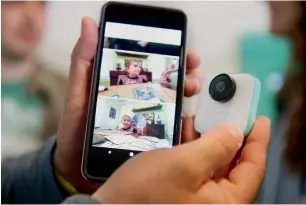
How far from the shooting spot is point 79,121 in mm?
429

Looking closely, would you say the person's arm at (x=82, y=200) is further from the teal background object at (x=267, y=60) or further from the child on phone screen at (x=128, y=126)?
the teal background object at (x=267, y=60)

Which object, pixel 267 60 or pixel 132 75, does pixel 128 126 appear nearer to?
pixel 132 75

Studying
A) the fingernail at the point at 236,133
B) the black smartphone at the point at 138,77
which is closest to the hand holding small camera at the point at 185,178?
the fingernail at the point at 236,133

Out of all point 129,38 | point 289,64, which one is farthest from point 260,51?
point 129,38

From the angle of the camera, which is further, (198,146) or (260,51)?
(260,51)

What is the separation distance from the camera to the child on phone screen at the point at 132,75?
1.35 feet

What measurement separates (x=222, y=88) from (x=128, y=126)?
0.09m

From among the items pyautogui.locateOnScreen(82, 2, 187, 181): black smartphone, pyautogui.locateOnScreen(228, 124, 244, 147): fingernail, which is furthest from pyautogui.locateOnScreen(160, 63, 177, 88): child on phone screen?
pyautogui.locateOnScreen(228, 124, 244, 147): fingernail

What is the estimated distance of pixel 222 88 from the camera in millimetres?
375

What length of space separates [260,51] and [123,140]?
18 centimetres

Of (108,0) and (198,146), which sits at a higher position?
(108,0)

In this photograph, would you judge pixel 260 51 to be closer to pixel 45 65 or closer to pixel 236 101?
pixel 236 101

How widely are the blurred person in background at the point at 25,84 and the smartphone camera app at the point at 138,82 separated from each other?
0.07 m

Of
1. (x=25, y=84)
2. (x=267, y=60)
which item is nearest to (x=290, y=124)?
(x=267, y=60)
